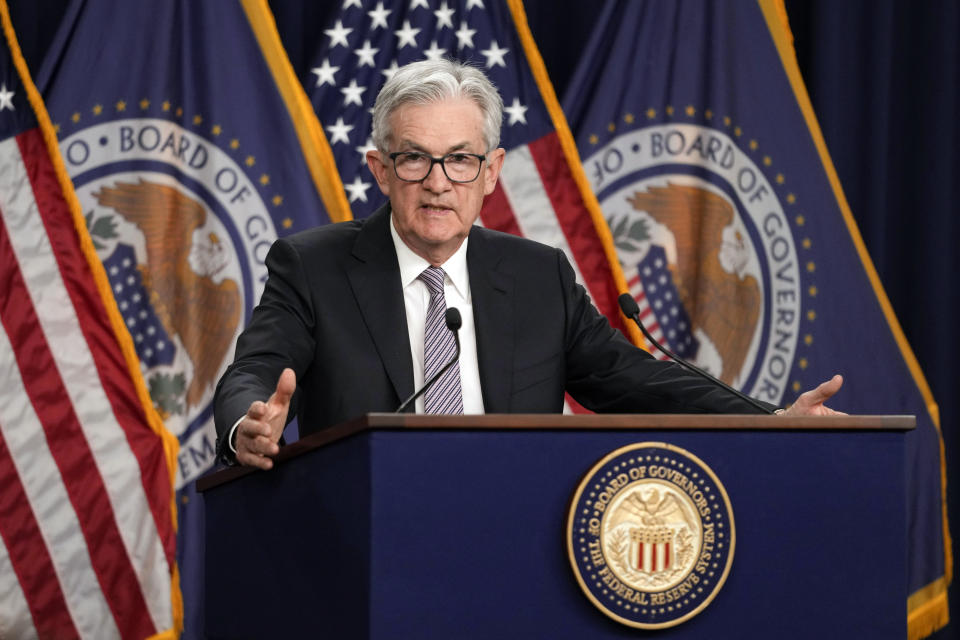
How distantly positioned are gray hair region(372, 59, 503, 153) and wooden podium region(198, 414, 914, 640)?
0.83 metres

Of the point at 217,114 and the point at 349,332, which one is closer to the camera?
the point at 349,332

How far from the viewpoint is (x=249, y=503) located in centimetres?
199

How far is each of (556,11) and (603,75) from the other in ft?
1.44

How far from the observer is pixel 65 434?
3.78 metres

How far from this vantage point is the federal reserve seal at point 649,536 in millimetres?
1588

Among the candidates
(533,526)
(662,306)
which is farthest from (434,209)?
(662,306)

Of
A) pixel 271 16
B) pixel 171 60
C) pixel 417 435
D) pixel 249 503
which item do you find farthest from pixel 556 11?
pixel 417 435

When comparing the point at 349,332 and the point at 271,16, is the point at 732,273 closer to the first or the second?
the point at 271,16

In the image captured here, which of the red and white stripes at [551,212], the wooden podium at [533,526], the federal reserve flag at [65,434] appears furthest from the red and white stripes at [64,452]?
the wooden podium at [533,526]

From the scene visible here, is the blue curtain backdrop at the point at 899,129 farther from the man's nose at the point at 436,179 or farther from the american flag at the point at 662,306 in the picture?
the man's nose at the point at 436,179

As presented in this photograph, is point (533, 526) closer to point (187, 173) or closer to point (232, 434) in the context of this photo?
point (232, 434)

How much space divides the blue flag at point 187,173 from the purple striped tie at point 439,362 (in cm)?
176

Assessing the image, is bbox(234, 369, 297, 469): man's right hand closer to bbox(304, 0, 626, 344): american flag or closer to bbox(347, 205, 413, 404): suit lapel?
bbox(347, 205, 413, 404): suit lapel

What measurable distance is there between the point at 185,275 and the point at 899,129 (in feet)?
9.49
